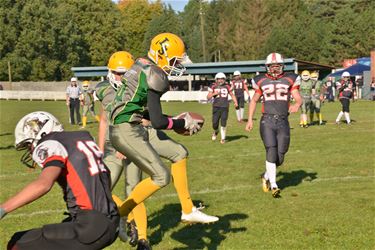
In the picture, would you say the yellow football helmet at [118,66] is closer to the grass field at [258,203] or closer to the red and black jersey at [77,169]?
the grass field at [258,203]

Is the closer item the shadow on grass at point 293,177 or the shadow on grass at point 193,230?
the shadow on grass at point 193,230

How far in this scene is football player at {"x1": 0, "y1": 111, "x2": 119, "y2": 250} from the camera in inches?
144

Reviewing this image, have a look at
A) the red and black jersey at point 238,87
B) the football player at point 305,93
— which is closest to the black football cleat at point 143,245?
the football player at point 305,93

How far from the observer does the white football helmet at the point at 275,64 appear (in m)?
9.28

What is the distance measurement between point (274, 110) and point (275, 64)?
2.75 feet

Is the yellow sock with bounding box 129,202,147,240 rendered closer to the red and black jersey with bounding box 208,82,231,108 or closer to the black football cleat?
the black football cleat

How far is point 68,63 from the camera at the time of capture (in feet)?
231

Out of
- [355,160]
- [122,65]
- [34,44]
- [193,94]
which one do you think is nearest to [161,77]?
[122,65]

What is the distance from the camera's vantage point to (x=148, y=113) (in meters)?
5.69

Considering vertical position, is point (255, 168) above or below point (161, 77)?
below

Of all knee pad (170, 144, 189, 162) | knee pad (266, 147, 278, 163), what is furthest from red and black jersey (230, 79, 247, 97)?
knee pad (170, 144, 189, 162)

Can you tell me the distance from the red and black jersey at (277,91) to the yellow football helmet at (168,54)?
12.2ft

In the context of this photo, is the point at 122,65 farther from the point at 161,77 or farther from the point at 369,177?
the point at 369,177

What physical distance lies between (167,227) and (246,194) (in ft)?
7.40
